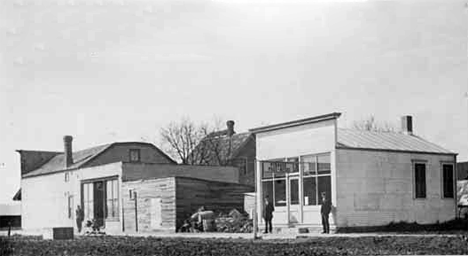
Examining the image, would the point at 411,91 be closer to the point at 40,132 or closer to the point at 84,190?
the point at 40,132

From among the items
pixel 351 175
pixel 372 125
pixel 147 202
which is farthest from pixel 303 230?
pixel 147 202

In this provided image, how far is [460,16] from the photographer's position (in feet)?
42.9

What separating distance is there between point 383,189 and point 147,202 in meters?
9.79

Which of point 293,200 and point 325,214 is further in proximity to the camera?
point 293,200

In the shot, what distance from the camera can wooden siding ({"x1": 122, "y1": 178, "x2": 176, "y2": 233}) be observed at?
28.2m

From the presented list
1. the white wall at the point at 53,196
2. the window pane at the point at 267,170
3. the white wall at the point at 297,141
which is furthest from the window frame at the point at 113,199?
the white wall at the point at 297,141

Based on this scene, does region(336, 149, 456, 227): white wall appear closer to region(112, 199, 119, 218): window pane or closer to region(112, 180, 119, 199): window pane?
region(112, 199, 119, 218): window pane

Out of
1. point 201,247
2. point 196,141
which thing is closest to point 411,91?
point 201,247

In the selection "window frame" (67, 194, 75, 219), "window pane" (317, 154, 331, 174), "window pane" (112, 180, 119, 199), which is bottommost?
"window frame" (67, 194, 75, 219)

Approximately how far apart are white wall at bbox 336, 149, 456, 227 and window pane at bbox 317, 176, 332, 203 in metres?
0.39

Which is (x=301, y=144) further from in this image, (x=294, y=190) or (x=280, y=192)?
(x=280, y=192)

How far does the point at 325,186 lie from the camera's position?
22.4 metres

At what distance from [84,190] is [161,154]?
354 centimetres

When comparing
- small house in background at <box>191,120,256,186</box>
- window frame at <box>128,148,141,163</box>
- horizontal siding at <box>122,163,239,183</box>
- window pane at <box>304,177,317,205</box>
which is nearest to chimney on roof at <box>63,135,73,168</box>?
window frame at <box>128,148,141,163</box>
